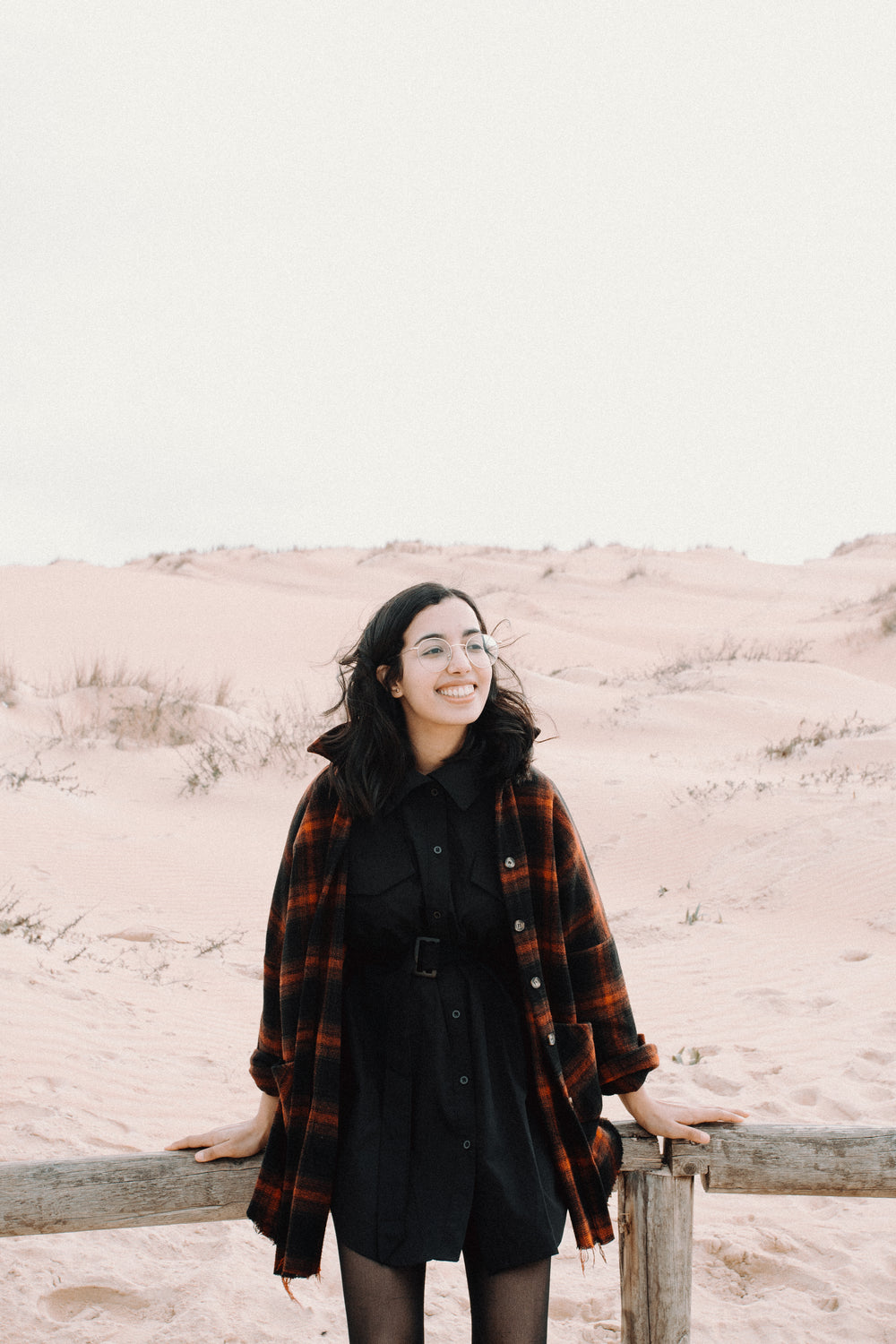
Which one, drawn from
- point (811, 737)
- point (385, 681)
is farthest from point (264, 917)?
point (811, 737)

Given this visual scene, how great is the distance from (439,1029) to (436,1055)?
50 mm

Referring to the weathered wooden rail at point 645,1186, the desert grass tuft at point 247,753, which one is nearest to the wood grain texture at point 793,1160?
the weathered wooden rail at point 645,1186

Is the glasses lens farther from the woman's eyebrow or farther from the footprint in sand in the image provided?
the footprint in sand

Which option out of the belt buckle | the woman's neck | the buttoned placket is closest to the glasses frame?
the woman's neck

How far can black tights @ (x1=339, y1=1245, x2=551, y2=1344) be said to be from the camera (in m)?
2.00

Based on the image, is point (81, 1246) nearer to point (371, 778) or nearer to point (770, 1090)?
point (371, 778)

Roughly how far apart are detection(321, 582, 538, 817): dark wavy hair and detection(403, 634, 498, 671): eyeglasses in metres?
0.06

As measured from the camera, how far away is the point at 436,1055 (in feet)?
6.76

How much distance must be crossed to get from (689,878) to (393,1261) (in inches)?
267

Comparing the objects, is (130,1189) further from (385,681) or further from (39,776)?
(39,776)

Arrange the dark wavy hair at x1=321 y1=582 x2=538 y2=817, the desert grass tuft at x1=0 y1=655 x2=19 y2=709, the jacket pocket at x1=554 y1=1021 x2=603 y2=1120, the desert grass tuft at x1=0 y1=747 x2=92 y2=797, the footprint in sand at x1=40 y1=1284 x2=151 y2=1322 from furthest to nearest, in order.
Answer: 1. the desert grass tuft at x1=0 y1=655 x2=19 y2=709
2. the desert grass tuft at x1=0 y1=747 x2=92 y2=797
3. the footprint in sand at x1=40 y1=1284 x2=151 y2=1322
4. the dark wavy hair at x1=321 y1=582 x2=538 y2=817
5. the jacket pocket at x1=554 y1=1021 x2=603 y2=1120

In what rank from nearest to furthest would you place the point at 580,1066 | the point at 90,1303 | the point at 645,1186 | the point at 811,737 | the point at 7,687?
the point at 580,1066
the point at 645,1186
the point at 90,1303
the point at 811,737
the point at 7,687

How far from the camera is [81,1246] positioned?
3.39m

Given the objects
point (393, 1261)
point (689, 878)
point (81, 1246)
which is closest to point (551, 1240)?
point (393, 1261)
